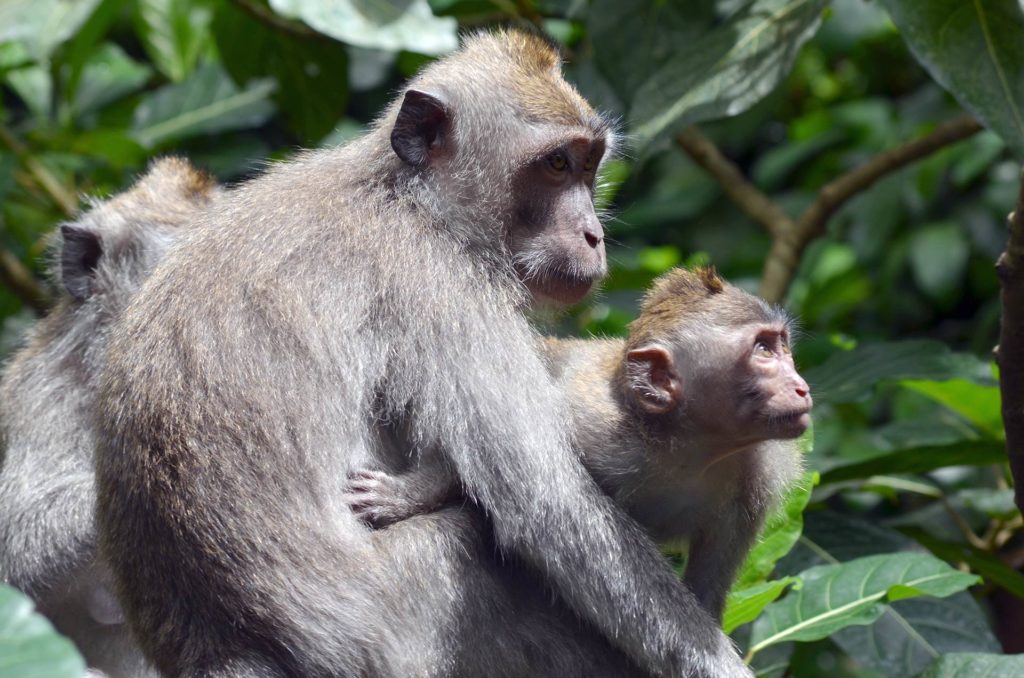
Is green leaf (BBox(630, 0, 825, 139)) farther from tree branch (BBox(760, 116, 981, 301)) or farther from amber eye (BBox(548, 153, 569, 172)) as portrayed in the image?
tree branch (BBox(760, 116, 981, 301))

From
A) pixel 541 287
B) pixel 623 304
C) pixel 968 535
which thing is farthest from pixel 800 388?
pixel 623 304

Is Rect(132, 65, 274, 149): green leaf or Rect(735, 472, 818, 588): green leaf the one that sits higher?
Rect(132, 65, 274, 149): green leaf

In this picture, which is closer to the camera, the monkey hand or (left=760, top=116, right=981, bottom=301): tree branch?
the monkey hand

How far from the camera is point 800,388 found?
3.95 meters

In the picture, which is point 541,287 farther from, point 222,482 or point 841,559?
point 841,559

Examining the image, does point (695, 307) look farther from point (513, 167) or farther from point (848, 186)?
point (848, 186)

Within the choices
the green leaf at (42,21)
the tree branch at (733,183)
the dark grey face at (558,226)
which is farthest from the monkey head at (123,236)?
the tree branch at (733,183)

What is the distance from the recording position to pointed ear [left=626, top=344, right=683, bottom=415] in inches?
161

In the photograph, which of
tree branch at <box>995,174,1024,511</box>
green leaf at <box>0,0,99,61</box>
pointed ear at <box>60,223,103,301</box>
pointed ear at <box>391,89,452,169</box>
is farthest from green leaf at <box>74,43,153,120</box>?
tree branch at <box>995,174,1024,511</box>

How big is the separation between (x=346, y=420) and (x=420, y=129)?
43.5 inches

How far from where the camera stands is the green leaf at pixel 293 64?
713 cm

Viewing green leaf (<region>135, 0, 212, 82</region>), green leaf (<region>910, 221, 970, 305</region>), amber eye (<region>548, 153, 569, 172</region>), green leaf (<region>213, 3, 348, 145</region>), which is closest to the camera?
amber eye (<region>548, 153, 569, 172</region>)

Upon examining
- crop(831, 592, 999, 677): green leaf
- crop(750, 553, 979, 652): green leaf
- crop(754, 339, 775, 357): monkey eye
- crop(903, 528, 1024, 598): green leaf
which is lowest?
crop(831, 592, 999, 677): green leaf

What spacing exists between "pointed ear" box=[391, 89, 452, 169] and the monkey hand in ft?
3.50
